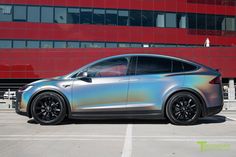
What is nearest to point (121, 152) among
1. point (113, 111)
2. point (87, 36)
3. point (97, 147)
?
point (97, 147)

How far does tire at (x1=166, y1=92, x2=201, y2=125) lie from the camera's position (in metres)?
8.85

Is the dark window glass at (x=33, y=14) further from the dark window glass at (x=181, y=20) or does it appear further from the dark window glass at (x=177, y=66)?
the dark window glass at (x=177, y=66)

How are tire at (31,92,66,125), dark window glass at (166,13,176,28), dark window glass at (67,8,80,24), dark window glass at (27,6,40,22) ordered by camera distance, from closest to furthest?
tire at (31,92,66,125), dark window glass at (27,6,40,22), dark window glass at (67,8,80,24), dark window glass at (166,13,176,28)

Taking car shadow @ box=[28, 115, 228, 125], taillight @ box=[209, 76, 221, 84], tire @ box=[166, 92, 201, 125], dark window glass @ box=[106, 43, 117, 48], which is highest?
dark window glass @ box=[106, 43, 117, 48]

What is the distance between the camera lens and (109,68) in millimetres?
9125

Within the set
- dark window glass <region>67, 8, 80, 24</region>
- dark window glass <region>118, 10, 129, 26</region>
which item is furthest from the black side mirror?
dark window glass <region>118, 10, 129, 26</region>

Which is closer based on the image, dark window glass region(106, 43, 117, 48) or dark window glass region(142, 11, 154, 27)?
dark window glass region(106, 43, 117, 48)

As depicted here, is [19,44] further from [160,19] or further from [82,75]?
[82,75]

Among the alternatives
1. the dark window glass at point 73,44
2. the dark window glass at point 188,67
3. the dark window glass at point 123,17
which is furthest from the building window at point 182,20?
the dark window glass at point 188,67

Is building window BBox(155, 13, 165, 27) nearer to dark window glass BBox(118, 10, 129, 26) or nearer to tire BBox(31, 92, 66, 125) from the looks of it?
dark window glass BBox(118, 10, 129, 26)

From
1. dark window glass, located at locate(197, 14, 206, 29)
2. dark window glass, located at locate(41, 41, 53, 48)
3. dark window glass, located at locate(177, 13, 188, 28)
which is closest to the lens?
dark window glass, located at locate(41, 41, 53, 48)

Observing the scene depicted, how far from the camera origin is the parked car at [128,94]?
29.2 ft

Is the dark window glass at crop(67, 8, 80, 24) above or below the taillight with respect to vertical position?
above

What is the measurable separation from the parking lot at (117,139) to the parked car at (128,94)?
0.27 meters
